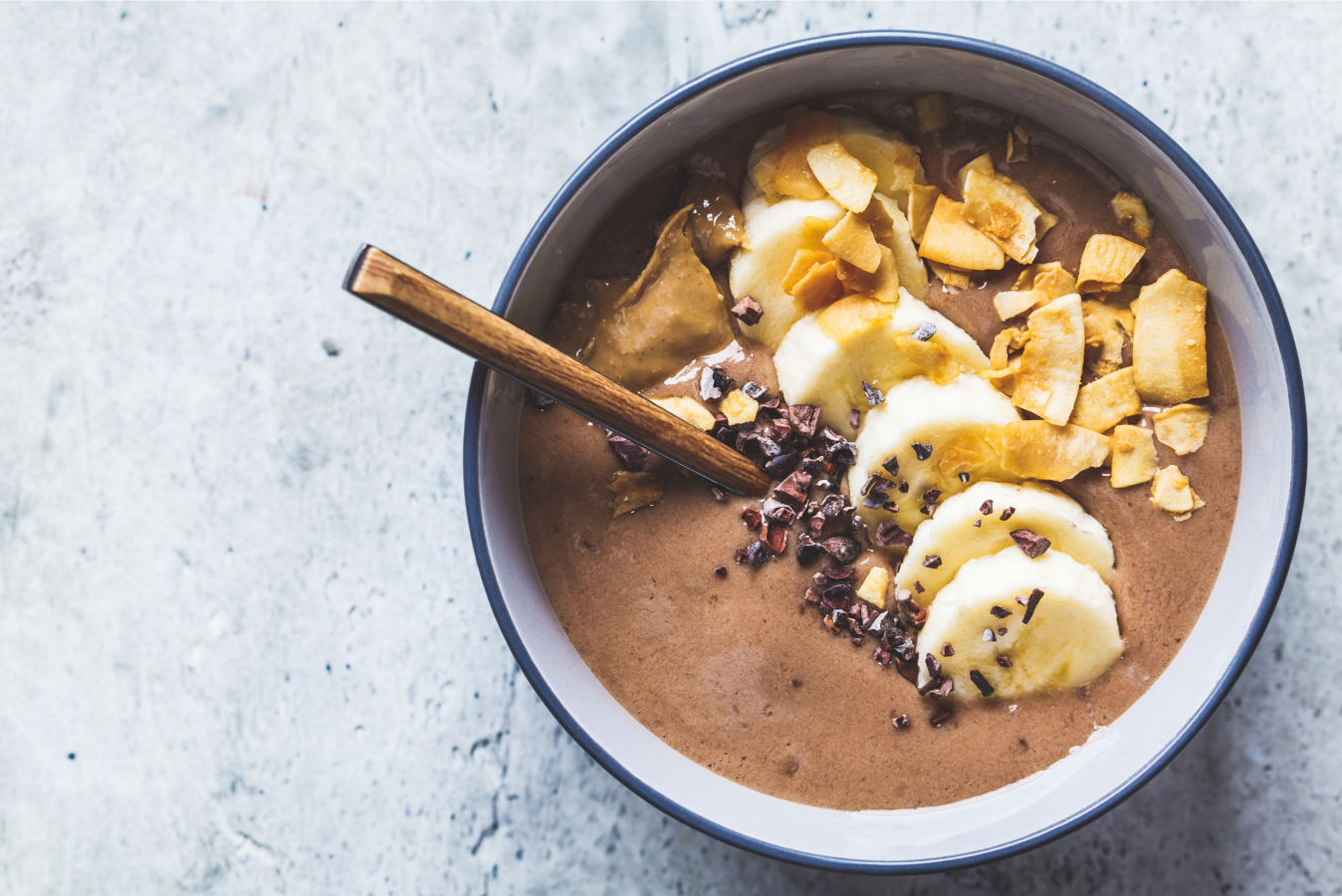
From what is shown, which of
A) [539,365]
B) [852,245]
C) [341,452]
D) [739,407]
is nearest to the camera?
[539,365]

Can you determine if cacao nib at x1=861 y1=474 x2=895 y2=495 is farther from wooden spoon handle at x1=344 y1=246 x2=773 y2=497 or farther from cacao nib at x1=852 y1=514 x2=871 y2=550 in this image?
wooden spoon handle at x1=344 y1=246 x2=773 y2=497

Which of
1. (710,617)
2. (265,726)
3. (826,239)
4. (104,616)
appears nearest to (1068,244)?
(826,239)

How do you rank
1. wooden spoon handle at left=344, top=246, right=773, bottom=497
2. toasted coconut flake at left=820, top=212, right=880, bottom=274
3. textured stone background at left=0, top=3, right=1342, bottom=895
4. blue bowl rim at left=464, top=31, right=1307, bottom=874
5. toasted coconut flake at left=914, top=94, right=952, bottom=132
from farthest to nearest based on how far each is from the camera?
textured stone background at left=0, top=3, right=1342, bottom=895 → toasted coconut flake at left=914, top=94, right=952, bottom=132 → toasted coconut flake at left=820, top=212, right=880, bottom=274 → blue bowl rim at left=464, top=31, right=1307, bottom=874 → wooden spoon handle at left=344, top=246, right=773, bottom=497

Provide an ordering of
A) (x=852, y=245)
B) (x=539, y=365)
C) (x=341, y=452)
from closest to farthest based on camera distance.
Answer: (x=539, y=365) → (x=852, y=245) → (x=341, y=452)

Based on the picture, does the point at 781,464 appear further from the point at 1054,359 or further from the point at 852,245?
the point at 1054,359

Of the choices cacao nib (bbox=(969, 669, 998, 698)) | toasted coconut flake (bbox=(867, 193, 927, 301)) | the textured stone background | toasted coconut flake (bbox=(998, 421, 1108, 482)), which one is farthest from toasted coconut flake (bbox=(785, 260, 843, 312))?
cacao nib (bbox=(969, 669, 998, 698))

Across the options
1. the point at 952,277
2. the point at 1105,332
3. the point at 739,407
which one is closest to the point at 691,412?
the point at 739,407

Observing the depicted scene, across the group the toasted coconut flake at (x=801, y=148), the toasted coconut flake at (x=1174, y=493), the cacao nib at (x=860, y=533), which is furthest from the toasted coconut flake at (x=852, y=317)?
the toasted coconut flake at (x=1174, y=493)
